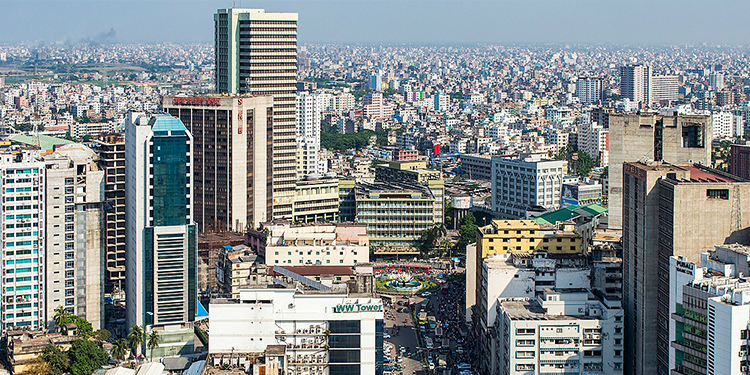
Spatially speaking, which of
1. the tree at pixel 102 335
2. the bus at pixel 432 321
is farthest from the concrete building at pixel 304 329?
the bus at pixel 432 321

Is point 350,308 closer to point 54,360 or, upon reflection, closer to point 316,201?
point 54,360

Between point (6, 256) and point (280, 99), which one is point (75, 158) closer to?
point (6, 256)

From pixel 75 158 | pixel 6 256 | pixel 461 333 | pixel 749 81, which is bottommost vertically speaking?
pixel 461 333

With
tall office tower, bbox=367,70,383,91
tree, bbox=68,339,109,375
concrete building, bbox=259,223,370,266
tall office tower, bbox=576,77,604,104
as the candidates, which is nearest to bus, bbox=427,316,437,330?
concrete building, bbox=259,223,370,266

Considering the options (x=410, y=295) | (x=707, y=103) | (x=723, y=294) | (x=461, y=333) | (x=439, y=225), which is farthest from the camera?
(x=707, y=103)

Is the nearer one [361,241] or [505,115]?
[361,241]

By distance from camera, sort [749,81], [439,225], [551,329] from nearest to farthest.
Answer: [551,329], [439,225], [749,81]

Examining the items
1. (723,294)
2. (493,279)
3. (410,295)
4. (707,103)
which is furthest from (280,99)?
(707,103)

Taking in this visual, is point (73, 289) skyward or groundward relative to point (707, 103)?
groundward

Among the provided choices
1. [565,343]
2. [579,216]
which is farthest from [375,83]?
[565,343]
